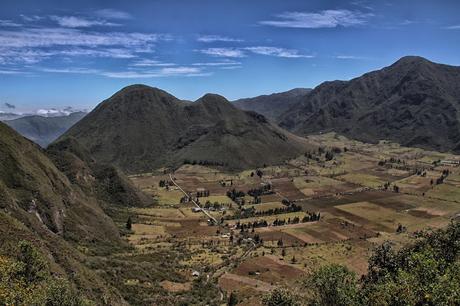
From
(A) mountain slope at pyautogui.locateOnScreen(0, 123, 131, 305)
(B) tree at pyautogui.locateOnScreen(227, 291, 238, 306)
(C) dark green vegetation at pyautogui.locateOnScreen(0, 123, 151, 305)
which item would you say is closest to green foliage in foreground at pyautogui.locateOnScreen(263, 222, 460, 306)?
(B) tree at pyautogui.locateOnScreen(227, 291, 238, 306)

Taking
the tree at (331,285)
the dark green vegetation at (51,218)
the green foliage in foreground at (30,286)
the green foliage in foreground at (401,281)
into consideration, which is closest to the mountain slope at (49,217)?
the dark green vegetation at (51,218)

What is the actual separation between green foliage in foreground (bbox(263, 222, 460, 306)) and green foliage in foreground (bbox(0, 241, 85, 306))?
3102 cm

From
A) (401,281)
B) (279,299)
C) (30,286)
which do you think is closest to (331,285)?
(279,299)

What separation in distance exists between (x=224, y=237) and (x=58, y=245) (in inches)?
3327

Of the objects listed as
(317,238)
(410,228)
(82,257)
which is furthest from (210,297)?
(410,228)

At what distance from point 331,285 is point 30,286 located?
124ft

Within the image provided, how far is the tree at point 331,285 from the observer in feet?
183

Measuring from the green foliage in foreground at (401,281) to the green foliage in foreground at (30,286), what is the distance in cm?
3102

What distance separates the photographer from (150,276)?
113812 millimetres

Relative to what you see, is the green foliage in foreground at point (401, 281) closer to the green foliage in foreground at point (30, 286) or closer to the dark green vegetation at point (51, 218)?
the green foliage in foreground at point (30, 286)

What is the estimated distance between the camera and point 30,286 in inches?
1975

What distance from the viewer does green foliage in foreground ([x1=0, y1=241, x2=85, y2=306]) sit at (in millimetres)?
41312

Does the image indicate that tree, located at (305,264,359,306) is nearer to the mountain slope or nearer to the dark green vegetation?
the mountain slope

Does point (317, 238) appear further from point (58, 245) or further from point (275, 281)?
point (58, 245)
